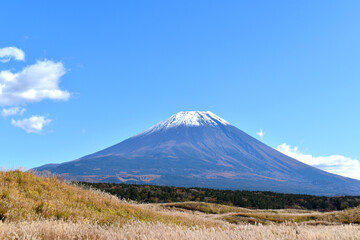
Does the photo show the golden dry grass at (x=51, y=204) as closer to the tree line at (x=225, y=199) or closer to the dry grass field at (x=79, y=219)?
the dry grass field at (x=79, y=219)

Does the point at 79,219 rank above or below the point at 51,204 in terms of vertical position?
below

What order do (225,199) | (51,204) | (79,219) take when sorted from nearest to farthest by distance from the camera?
(79,219)
(51,204)
(225,199)

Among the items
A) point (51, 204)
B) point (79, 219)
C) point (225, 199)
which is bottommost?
point (225, 199)

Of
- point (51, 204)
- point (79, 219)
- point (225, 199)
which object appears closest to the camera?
point (79, 219)

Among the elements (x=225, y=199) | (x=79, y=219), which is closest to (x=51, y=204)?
(x=79, y=219)

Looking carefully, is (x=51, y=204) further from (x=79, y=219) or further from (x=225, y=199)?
(x=225, y=199)

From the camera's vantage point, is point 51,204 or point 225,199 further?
point 225,199

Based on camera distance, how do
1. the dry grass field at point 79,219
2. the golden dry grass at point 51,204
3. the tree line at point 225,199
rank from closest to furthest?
the dry grass field at point 79,219, the golden dry grass at point 51,204, the tree line at point 225,199

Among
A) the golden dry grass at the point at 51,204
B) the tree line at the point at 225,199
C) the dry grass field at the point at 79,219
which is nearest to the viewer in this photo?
the dry grass field at the point at 79,219

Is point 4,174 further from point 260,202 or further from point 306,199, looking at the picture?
point 306,199

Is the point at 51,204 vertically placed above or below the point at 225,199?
above

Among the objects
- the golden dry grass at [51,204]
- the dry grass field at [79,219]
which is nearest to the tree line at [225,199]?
the dry grass field at [79,219]

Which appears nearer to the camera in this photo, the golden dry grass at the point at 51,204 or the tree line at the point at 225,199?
the golden dry grass at the point at 51,204

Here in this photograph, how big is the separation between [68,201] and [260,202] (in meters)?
38.8
